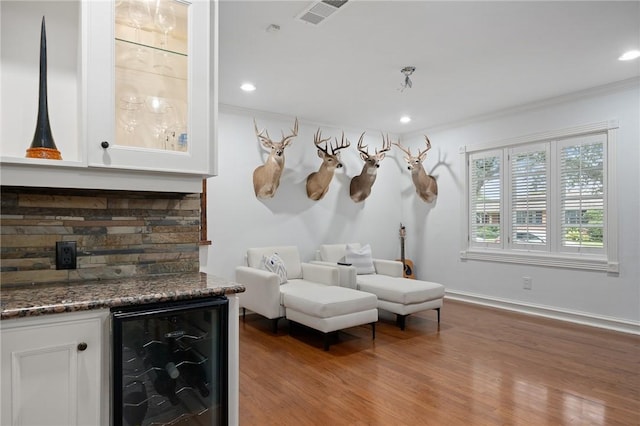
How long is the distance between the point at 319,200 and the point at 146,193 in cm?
360

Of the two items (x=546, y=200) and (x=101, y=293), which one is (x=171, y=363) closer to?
(x=101, y=293)

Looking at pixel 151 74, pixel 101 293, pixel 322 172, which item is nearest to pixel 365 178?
pixel 322 172

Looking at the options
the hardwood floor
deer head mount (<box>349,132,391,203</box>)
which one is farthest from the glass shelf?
deer head mount (<box>349,132,391,203</box>)

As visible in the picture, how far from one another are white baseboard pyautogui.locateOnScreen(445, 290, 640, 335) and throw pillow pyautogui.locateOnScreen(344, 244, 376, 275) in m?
1.47

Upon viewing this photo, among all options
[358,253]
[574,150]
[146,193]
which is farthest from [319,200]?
[146,193]

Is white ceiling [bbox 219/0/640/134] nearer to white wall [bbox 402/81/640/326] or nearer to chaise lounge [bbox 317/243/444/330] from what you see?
white wall [bbox 402/81/640/326]

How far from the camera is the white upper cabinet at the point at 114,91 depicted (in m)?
1.62

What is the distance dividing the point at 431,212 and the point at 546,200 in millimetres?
1674

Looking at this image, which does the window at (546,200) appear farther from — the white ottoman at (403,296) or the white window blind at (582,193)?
the white ottoman at (403,296)

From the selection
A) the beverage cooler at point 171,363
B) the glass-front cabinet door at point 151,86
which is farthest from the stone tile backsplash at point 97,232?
the beverage cooler at point 171,363

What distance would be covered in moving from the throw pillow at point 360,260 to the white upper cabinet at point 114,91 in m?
3.41

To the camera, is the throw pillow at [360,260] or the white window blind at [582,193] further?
the throw pillow at [360,260]

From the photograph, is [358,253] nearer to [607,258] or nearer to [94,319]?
[607,258]

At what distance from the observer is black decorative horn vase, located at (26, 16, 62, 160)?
5.19ft
